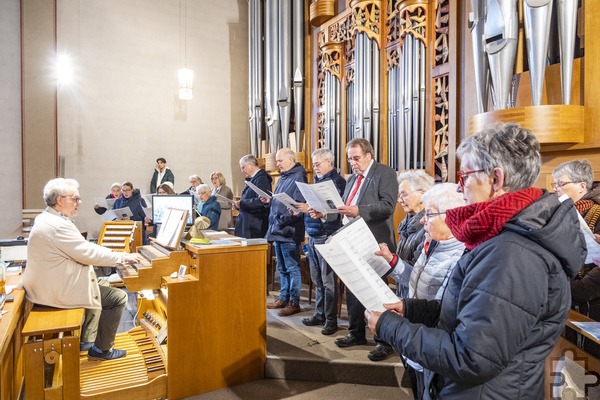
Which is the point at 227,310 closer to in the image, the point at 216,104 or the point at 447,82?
the point at 447,82

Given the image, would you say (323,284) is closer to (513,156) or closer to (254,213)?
(254,213)

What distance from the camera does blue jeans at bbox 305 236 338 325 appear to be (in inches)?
125

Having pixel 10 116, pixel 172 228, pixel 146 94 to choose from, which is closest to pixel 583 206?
pixel 172 228

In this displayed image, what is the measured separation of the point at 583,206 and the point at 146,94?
6.78 metres

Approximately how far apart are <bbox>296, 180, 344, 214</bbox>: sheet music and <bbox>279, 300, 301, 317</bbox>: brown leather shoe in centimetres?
129

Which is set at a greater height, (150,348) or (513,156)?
(513,156)

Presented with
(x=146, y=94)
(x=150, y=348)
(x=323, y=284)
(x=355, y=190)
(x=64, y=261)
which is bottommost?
(x=150, y=348)

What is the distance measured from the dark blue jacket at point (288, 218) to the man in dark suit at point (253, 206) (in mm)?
475

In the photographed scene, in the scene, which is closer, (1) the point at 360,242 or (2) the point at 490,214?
(2) the point at 490,214

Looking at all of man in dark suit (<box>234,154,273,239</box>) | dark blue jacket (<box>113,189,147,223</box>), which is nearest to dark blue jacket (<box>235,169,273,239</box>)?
man in dark suit (<box>234,154,273,239</box>)

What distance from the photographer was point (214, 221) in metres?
4.99

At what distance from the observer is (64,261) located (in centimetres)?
269

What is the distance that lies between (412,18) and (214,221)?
2990 millimetres

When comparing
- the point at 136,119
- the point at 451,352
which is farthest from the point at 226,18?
the point at 451,352
